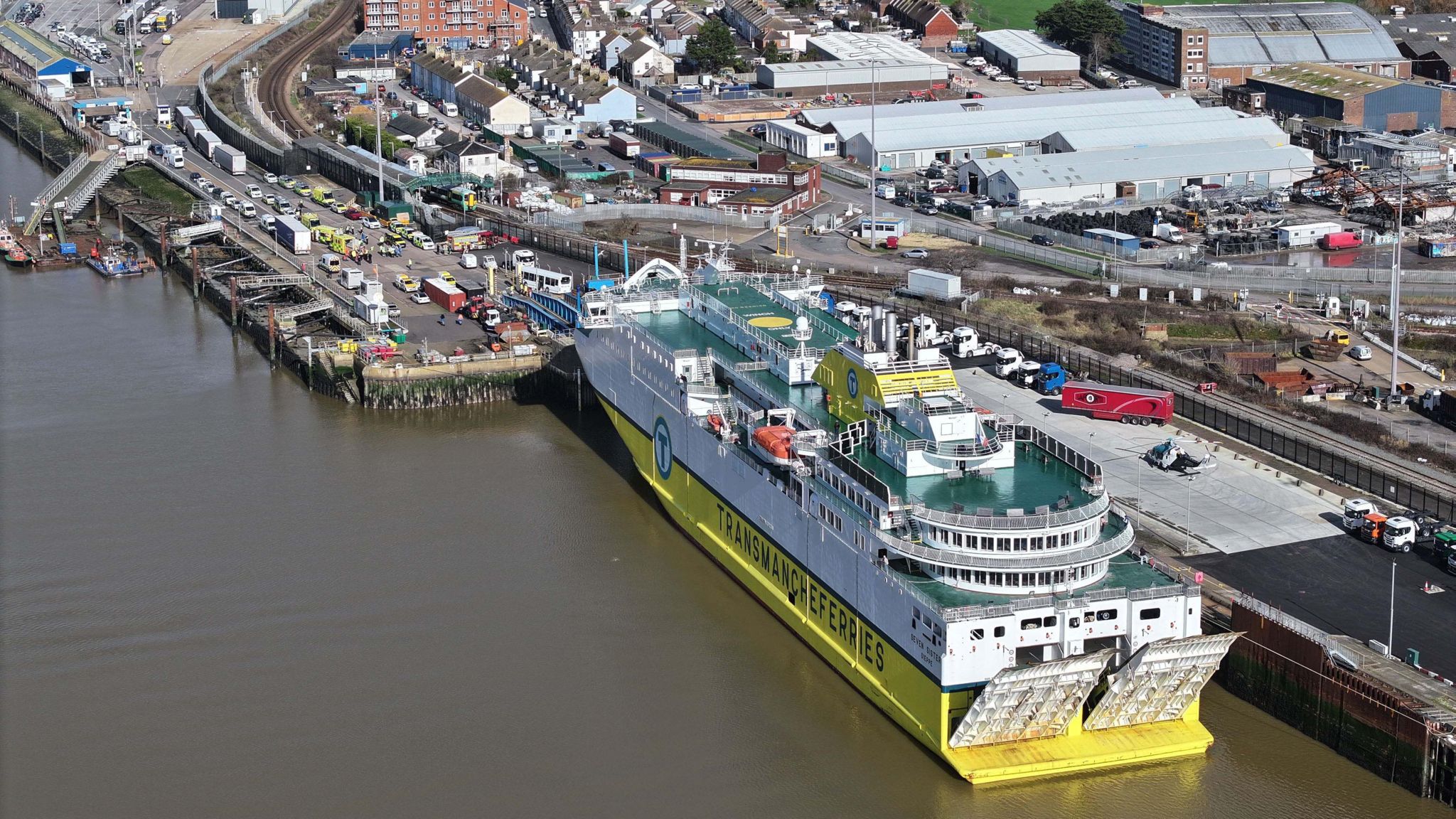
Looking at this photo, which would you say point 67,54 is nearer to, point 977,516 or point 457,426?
point 457,426

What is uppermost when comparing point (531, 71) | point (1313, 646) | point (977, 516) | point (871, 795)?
point (531, 71)

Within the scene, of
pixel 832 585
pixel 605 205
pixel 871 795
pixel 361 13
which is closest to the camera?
pixel 871 795

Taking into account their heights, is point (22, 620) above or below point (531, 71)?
below

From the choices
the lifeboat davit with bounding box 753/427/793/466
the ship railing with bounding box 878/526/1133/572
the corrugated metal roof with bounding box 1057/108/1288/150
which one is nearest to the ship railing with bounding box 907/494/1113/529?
the ship railing with bounding box 878/526/1133/572

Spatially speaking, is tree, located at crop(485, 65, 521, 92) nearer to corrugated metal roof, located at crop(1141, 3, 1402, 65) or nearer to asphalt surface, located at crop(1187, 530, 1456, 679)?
corrugated metal roof, located at crop(1141, 3, 1402, 65)

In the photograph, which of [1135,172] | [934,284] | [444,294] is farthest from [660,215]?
[1135,172]

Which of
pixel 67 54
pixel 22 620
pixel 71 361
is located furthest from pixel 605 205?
pixel 67 54

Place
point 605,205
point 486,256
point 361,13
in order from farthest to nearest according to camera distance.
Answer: point 361,13
point 605,205
point 486,256

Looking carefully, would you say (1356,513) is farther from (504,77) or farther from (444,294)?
(504,77)

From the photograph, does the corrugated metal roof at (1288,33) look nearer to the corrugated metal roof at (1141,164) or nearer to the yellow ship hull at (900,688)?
the corrugated metal roof at (1141,164)
